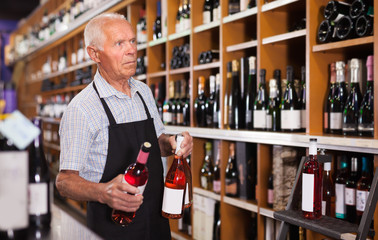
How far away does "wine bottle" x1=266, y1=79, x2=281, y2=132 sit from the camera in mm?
2641

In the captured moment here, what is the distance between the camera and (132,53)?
190 centimetres

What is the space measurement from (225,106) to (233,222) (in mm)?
787

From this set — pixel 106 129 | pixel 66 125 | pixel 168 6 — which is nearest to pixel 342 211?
pixel 106 129

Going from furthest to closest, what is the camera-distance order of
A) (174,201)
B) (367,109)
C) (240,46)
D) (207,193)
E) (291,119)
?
(207,193) → (240,46) → (291,119) → (367,109) → (174,201)

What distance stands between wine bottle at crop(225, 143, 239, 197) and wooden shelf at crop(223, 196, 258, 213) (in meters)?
0.05

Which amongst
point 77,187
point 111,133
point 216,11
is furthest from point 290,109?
point 77,187

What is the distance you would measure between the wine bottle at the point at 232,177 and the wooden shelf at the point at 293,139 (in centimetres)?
18

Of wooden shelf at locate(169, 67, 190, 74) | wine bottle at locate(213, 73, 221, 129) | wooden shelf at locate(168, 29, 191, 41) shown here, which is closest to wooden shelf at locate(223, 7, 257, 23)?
wine bottle at locate(213, 73, 221, 129)

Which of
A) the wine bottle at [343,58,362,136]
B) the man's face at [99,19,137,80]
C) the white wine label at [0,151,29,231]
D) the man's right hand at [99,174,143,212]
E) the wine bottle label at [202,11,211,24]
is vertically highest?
the wine bottle label at [202,11,211,24]

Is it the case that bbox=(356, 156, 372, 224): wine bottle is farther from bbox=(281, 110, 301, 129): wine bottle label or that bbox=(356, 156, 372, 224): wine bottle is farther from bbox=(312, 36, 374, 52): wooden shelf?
bbox=(312, 36, 374, 52): wooden shelf

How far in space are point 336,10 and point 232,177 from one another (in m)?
1.33

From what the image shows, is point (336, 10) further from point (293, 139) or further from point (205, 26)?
point (205, 26)

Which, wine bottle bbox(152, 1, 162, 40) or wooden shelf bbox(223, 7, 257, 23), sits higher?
wine bottle bbox(152, 1, 162, 40)

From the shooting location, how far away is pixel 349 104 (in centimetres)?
236
